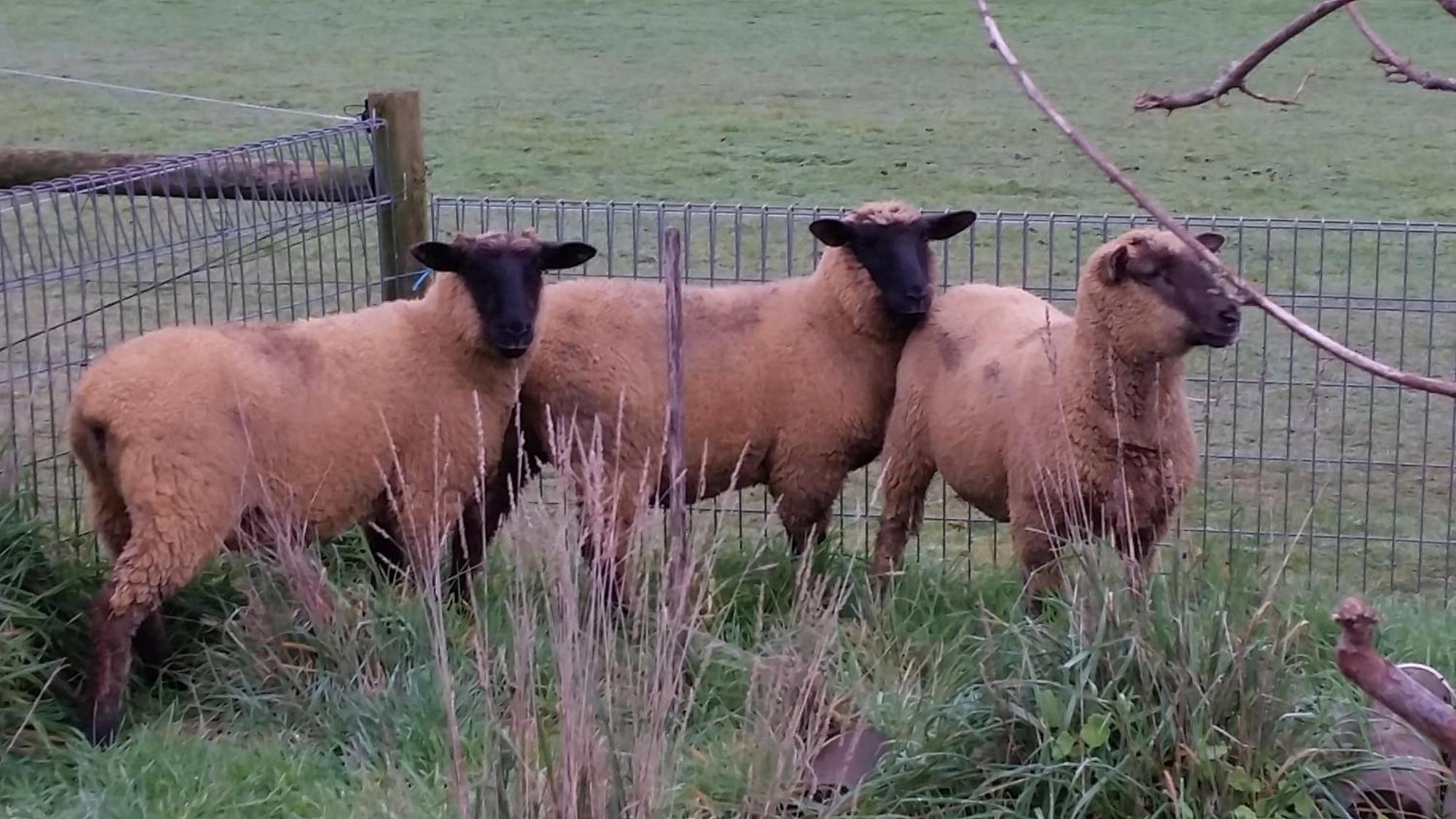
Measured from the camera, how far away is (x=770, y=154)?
17.9 meters

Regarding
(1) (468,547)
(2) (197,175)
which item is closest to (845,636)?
(1) (468,547)

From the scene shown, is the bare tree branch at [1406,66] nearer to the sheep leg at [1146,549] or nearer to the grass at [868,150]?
the sheep leg at [1146,549]

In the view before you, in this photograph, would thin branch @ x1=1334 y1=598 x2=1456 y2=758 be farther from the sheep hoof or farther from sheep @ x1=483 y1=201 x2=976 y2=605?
sheep @ x1=483 y1=201 x2=976 y2=605

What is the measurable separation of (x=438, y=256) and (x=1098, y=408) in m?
2.30

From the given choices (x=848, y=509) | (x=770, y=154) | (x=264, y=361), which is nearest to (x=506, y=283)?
(x=264, y=361)

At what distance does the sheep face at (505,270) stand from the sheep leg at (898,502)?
1.35 m

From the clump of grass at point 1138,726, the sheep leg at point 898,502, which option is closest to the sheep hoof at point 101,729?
the clump of grass at point 1138,726

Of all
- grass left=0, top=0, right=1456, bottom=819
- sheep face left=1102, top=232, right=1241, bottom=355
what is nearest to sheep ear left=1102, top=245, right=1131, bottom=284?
sheep face left=1102, top=232, right=1241, bottom=355

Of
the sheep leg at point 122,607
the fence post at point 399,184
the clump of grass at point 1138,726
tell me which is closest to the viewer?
the clump of grass at point 1138,726

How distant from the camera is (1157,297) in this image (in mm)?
5457

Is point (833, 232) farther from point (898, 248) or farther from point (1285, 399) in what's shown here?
point (1285, 399)

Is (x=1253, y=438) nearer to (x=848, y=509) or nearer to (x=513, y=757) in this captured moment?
(x=848, y=509)

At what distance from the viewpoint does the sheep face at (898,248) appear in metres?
6.31

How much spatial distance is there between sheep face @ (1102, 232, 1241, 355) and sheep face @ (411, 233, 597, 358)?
1.86m
